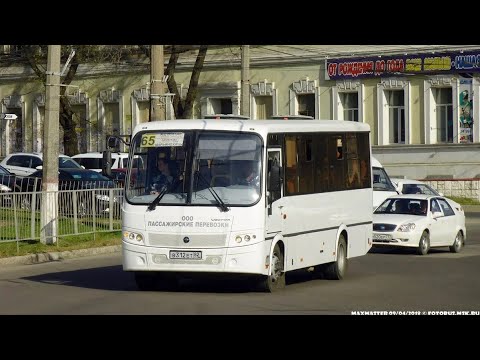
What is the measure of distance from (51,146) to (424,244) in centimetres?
888

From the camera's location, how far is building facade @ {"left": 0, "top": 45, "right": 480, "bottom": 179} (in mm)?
48719

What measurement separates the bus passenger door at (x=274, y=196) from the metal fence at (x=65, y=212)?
24.6 feet

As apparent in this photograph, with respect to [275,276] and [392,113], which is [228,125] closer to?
[275,276]

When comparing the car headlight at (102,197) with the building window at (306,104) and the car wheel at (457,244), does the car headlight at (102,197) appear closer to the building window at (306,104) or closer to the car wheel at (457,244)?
the car wheel at (457,244)

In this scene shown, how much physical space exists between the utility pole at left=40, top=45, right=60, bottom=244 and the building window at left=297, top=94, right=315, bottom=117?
93.5 ft

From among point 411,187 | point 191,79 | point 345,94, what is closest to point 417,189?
point 411,187

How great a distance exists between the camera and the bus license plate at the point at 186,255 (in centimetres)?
1662

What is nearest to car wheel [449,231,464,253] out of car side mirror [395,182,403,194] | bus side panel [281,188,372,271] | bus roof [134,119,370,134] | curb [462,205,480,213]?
bus side panel [281,188,372,271]

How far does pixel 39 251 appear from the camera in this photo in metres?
23.8

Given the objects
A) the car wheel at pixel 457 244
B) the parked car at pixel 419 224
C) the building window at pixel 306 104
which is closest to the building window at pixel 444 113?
the building window at pixel 306 104

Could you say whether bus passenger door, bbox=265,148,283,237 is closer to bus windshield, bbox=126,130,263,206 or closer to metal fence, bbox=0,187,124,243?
bus windshield, bbox=126,130,263,206
